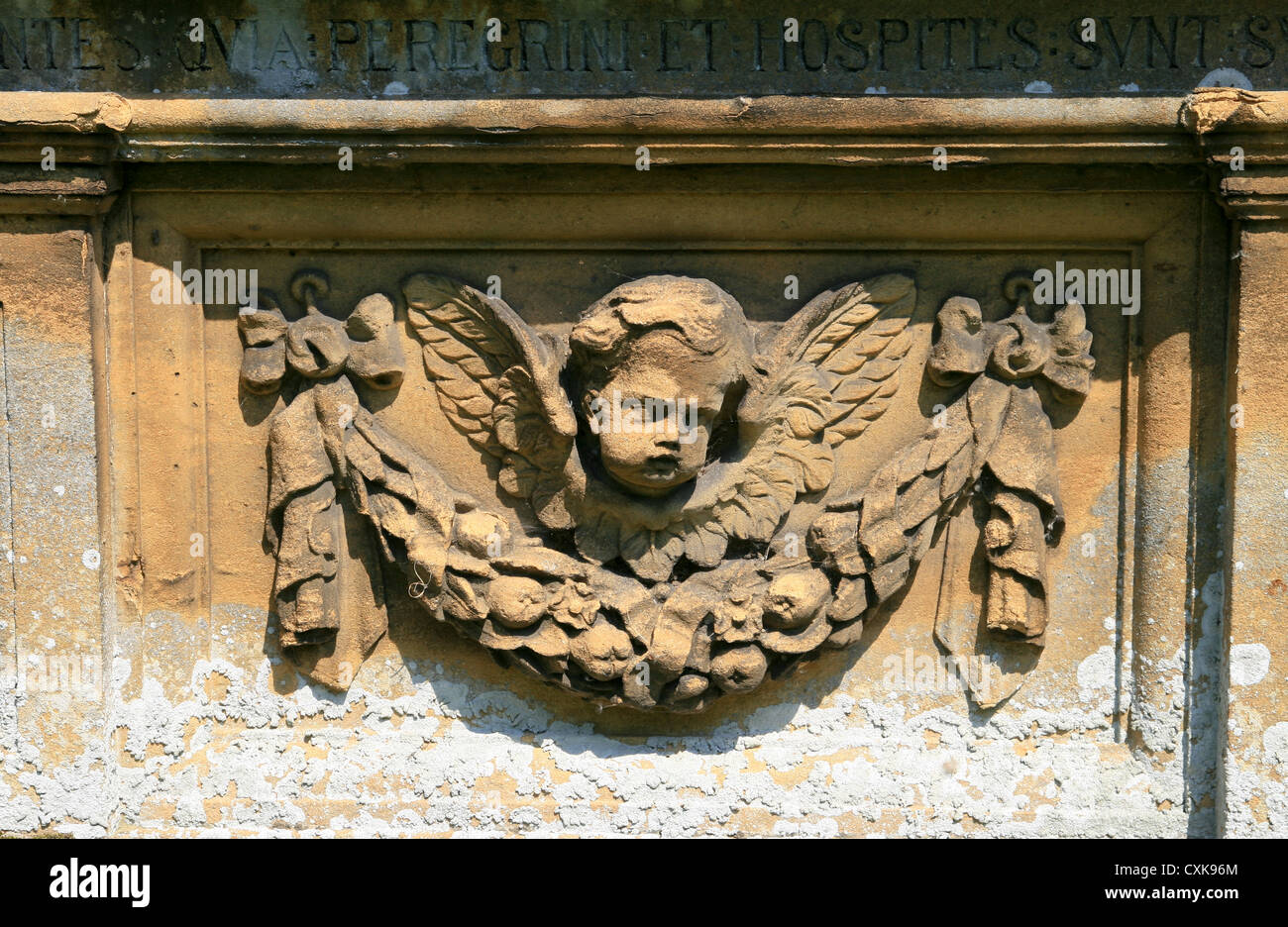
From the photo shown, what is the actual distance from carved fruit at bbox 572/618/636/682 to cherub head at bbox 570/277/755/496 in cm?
42

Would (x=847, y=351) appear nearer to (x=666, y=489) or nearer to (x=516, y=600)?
(x=666, y=489)

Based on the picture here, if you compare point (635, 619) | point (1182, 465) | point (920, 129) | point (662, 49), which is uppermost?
point (662, 49)

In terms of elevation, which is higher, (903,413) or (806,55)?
(806,55)

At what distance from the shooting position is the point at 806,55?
3166mm

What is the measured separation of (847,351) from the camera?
348 centimetres

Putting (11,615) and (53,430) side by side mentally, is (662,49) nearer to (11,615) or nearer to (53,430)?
(53,430)

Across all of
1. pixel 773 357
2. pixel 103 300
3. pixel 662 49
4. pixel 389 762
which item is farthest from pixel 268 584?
pixel 662 49

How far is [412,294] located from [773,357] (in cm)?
95

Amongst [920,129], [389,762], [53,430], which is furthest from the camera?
[389,762]

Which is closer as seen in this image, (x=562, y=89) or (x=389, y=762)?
(x=562, y=89)

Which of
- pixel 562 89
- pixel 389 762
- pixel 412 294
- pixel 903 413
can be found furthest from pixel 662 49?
pixel 389 762

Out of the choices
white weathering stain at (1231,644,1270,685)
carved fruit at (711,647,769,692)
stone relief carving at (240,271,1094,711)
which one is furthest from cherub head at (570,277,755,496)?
white weathering stain at (1231,644,1270,685)

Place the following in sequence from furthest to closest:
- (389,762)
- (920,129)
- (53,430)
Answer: (389,762) < (53,430) < (920,129)

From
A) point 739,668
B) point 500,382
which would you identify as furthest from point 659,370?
point 739,668
